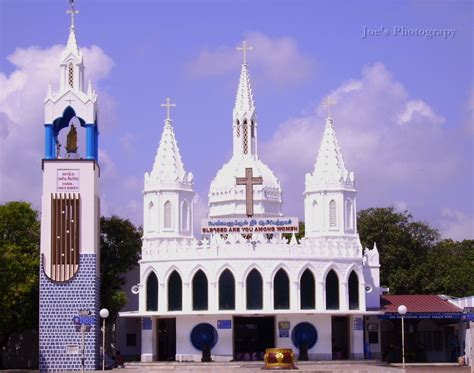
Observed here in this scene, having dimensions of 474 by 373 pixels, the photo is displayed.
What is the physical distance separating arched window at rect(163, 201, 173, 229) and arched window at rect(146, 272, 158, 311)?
382 centimetres

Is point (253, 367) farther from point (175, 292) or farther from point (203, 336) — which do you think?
point (175, 292)

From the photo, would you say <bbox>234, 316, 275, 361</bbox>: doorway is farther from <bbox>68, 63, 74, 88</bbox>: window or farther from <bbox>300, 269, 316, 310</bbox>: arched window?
<bbox>68, 63, 74, 88</bbox>: window

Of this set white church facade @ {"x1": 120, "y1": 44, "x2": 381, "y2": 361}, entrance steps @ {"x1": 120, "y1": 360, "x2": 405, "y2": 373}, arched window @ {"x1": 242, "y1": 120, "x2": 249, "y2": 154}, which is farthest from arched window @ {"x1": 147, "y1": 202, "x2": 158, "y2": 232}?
entrance steps @ {"x1": 120, "y1": 360, "x2": 405, "y2": 373}

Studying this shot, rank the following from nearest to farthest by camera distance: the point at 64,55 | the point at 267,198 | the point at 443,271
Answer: the point at 64,55
the point at 267,198
the point at 443,271

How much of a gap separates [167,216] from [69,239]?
962 cm

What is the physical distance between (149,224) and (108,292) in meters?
6.25

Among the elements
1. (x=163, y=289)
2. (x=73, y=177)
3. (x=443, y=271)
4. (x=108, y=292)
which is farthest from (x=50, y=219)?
(x=443, y=271)

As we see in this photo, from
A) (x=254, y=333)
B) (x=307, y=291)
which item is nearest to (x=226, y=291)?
(x=254, y=333)

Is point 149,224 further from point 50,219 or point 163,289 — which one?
point 50,219

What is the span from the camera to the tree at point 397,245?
79.6 metres

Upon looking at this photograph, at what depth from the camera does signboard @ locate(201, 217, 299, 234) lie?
6197 centimetres

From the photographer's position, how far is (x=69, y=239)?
2275 inches

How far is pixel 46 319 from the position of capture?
5700 cm

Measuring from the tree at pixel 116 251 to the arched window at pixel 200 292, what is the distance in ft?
35.6
